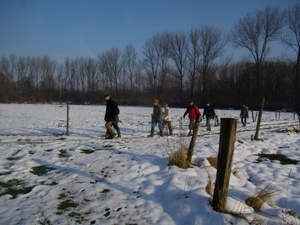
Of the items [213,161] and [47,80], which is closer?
[213,161]

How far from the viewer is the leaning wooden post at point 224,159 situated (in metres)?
3.32

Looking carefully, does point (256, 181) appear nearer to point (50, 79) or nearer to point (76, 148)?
point (76, 148)

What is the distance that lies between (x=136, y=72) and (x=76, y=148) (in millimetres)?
61563

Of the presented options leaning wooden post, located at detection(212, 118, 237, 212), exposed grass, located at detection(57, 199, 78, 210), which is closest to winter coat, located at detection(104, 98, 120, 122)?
exposed grass, located at detection(57, 199, 78, 210)

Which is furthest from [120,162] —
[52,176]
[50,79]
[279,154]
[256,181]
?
[50,79]

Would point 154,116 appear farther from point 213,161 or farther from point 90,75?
point 90,75

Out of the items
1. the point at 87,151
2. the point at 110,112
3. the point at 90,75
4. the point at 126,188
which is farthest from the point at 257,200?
the point at 90,75

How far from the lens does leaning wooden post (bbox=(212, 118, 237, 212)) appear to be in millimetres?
3316

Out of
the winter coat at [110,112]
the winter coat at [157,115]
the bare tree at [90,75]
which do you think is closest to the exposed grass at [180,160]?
the winter coat at [110,112]

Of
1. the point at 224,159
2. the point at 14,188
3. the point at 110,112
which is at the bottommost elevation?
the point at 14,188

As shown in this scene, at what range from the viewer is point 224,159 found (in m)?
3.38

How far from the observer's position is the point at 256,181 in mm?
4852

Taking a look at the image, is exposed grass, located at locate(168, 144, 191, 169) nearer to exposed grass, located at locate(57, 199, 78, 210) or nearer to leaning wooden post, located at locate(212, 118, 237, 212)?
leaning wooden post, located at locate(212, 118, 237, 212)

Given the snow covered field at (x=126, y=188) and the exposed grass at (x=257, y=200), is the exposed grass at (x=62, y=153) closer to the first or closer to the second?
the snow covered field at (x=126, y=188)
